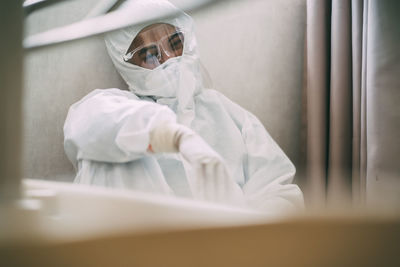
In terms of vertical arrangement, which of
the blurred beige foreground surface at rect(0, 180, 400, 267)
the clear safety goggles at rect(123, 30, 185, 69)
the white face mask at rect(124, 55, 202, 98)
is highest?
the clear safety goggles at rect(123, 30, 185, 69)

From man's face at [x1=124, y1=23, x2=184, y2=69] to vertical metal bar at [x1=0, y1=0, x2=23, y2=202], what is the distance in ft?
2.42

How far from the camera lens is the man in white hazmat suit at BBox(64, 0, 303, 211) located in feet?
1.96

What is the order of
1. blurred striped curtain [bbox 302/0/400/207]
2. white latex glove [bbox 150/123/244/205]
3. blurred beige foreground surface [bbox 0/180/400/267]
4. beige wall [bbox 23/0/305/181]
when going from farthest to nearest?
1. beige wall [bbox 23/0/305/181]
2. blurred striped curtain [bbox 302/0/400/207]
3. white latex glove [bbox 150/123/244/205]
4. blurred beige foreground surface [bbox 0/180/400/267]

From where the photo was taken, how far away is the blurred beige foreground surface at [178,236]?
5.5 inches

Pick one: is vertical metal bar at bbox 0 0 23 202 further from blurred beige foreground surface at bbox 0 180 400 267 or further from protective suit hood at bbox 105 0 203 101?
protective suit hood at bbox 105 0 203 101

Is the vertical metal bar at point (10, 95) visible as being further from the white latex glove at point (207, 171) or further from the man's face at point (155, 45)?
the man's face at point (155, 45)

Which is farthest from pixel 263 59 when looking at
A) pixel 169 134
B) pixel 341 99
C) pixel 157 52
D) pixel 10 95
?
pixel 10 95

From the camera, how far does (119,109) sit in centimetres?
67

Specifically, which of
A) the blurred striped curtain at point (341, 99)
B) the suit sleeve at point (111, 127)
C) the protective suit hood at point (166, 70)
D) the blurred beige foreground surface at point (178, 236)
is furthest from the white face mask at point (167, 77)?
the blurred beige foreground surface at point (178, 236)

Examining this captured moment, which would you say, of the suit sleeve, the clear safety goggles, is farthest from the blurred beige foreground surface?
the clear safety goggles

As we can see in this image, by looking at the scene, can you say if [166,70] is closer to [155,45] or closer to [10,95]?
[155,45]

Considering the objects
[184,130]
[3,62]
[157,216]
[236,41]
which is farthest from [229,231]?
[236,41]

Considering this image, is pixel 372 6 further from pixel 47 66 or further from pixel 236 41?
pixel 47 66

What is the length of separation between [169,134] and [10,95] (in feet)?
1.42
